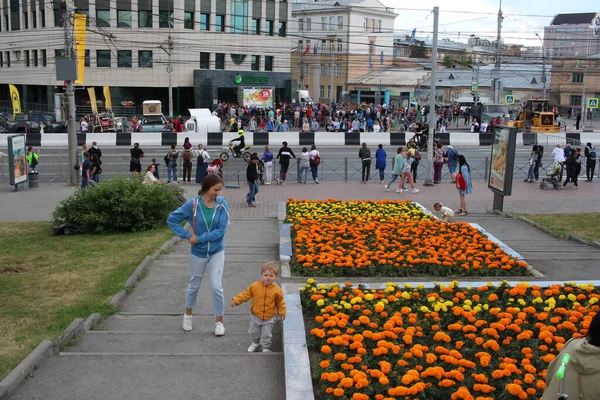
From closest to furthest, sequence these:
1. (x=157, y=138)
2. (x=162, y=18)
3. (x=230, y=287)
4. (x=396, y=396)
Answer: (x=396, y=396), (x=230, y=287), (x=157, y=138), (x=162, y=18)

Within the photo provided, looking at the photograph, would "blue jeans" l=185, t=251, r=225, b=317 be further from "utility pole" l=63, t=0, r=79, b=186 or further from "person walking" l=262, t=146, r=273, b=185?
"person walking" l=262, t=146, r=273, b=185

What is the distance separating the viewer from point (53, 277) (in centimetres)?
1060

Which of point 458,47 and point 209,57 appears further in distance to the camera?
point 458,47

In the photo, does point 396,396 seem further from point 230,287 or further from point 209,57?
point 209,57

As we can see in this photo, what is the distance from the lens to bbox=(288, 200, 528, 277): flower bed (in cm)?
1077

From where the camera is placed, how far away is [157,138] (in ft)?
122

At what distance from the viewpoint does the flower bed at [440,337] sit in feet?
19.2

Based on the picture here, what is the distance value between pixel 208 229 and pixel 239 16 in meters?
57.3

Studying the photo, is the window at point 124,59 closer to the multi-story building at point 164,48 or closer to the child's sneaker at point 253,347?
the multi-story building at point 164,48

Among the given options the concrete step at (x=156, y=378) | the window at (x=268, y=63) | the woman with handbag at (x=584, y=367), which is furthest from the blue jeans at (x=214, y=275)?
the window at (x=268, y=63)

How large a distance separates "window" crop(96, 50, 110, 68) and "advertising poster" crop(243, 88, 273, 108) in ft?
42.1

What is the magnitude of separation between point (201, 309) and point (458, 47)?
121301 millimetres

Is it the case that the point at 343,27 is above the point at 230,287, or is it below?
above

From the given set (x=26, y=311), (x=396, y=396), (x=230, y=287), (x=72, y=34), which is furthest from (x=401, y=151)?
(x=396, y=396)
